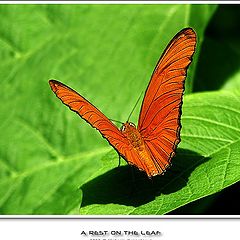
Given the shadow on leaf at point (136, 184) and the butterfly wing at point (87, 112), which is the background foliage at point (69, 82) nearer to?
the shadow on leaf at point (136, 184)

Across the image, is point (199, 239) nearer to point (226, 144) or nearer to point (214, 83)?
point (226, 144)

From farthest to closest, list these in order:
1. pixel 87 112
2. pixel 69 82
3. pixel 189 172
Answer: pixel 69 82, pixel 189 172, pixel 87 112

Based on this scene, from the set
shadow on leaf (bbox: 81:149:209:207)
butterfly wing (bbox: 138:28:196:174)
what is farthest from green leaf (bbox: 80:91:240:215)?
butterfly wing (bbox: 138:28:196:174)

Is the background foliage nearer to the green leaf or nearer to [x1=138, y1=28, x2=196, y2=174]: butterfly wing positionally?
the green leaf

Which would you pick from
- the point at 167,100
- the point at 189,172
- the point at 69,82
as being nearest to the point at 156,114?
the point at 167,100

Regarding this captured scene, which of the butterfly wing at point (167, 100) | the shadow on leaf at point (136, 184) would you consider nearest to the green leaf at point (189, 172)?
the shadow on leaf at point (136, 184)

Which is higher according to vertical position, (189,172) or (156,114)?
(156,114)

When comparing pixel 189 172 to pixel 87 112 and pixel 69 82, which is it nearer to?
pixel 87 112
